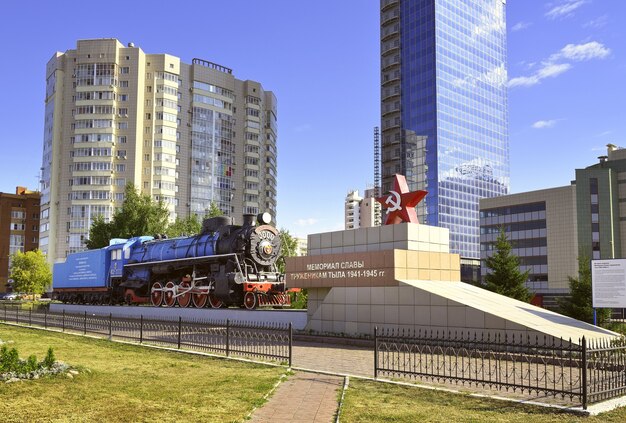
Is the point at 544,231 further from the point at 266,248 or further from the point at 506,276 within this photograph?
the point at 266,248

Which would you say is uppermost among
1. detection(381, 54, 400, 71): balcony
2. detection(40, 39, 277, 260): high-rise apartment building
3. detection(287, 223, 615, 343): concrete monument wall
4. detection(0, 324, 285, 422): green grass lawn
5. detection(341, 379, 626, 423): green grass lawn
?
detection(381, 54, 400, 71): balcony

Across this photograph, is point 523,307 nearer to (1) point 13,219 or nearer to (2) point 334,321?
(2) point 334,321

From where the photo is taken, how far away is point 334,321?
24.3 m

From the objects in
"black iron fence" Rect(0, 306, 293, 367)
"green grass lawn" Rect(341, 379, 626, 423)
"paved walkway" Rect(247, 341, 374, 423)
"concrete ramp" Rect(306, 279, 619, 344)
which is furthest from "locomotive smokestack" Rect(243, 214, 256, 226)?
"green grass lawn" Rect(341, 379, 626, 423)

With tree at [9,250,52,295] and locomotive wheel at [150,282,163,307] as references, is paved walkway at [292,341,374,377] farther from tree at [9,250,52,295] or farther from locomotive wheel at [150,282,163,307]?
tree at [9,250,52,295]

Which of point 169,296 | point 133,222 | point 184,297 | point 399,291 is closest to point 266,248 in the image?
point 184,297

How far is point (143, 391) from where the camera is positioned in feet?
40.0

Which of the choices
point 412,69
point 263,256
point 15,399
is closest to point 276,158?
point 412,69

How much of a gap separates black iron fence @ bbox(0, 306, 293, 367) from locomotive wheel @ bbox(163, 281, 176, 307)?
5262mm

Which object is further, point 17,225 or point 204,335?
point 17,225

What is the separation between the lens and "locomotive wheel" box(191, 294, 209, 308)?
33500 millimetres

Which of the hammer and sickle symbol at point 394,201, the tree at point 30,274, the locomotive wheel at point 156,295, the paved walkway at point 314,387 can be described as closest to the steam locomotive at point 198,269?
the locomotive wheel at point 156,295

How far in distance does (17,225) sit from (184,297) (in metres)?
96.6

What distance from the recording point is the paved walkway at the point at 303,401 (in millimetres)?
9891
